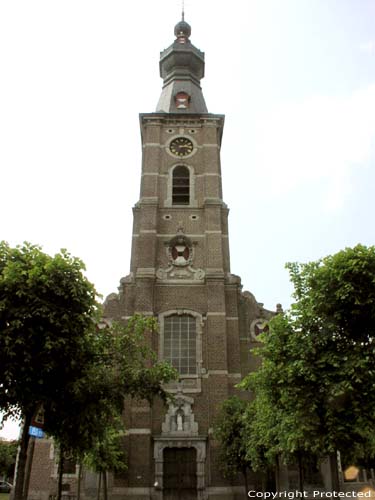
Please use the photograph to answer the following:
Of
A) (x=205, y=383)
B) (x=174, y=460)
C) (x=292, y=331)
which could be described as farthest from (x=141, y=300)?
(x=292, y=331)

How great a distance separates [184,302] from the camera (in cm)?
2675

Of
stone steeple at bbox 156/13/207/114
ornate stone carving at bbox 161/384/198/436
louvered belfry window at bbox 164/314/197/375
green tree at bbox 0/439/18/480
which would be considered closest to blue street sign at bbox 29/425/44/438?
ornate stone carving at bbox 161/384/198/436

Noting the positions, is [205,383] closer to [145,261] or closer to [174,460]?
[174,460]

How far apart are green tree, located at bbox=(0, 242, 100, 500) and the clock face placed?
19.9 m

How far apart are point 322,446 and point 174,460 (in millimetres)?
12516

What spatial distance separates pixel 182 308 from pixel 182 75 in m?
19.7

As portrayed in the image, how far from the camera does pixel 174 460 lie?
917 inches

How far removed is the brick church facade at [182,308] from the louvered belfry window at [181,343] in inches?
2.1

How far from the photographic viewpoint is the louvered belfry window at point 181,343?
2525 centimetres

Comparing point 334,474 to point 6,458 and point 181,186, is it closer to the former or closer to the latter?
point 181,186

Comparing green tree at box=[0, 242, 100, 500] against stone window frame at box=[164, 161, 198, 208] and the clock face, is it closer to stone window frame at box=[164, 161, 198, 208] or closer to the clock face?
stone window frame at box=[164, 161, 198, 208]

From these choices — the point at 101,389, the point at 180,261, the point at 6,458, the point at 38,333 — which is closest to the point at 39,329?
the point at 38,333

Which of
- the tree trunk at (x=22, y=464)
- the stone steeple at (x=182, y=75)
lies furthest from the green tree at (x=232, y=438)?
the stone steeple at (x=182, y=75)

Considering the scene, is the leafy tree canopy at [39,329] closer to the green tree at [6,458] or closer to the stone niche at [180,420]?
the stone niche at [180,420]
